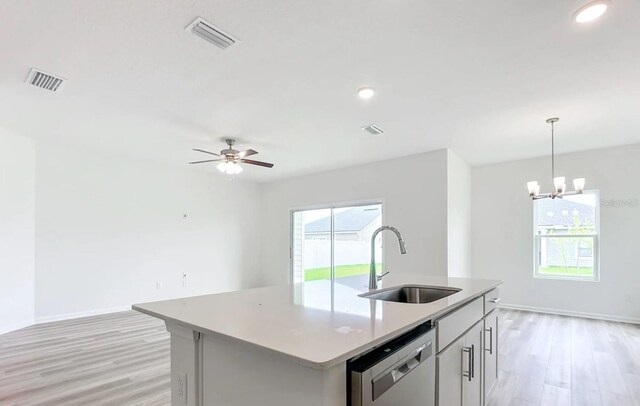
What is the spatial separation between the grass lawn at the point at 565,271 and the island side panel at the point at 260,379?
595cm

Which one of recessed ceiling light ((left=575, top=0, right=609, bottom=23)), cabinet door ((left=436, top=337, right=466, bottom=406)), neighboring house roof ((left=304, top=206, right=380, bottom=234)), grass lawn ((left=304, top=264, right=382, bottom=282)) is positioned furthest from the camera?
grass lawn ((left=304, top=264, right=382, bottom=282))

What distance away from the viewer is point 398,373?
1.21 metres

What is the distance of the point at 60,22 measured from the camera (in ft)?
7.07

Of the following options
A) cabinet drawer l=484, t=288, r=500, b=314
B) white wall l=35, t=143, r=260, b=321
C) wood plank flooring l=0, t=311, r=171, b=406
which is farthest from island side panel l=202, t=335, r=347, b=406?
white wall l=35, t=143, r=260, b=321

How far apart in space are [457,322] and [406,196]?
3952mm

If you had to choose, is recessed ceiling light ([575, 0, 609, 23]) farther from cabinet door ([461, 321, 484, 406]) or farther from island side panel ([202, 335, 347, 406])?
island side panel ([202, 335, 347, 406])

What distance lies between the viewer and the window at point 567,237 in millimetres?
5332

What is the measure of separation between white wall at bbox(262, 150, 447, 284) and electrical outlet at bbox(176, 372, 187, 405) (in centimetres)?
433

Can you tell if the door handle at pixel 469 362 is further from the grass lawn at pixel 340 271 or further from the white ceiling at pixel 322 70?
the grass lawn at pixel 340 271

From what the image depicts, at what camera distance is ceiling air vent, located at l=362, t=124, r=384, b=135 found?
163 inches

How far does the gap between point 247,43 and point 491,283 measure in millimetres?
2500

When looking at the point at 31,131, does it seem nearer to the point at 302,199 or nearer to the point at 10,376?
the point at 10,376

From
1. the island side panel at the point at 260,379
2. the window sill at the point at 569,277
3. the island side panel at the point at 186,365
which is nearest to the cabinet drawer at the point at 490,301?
the island side panel at the point at 260,379

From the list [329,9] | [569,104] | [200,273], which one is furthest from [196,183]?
[569,104]
